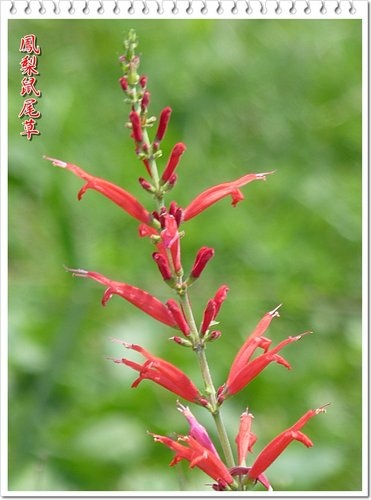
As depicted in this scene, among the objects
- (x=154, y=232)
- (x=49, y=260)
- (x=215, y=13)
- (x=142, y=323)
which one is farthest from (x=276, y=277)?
(x=154, y=232)

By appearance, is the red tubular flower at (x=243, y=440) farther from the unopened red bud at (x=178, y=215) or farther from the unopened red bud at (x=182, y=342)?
the unopened red bud at (x=178, y=215)

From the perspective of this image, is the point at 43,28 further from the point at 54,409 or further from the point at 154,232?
the point at 154,232

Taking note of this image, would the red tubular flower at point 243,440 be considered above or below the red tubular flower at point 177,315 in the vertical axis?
below

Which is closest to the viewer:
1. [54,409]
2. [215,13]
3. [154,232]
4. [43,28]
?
[154,232]

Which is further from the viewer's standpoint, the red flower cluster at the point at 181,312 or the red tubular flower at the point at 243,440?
the red tubular flower at the point at 243,440

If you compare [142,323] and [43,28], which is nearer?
[142,323]

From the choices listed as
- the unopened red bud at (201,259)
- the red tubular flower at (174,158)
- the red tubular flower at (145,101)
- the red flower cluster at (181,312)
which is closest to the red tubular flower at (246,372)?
the red flower cluster at (181,312)
